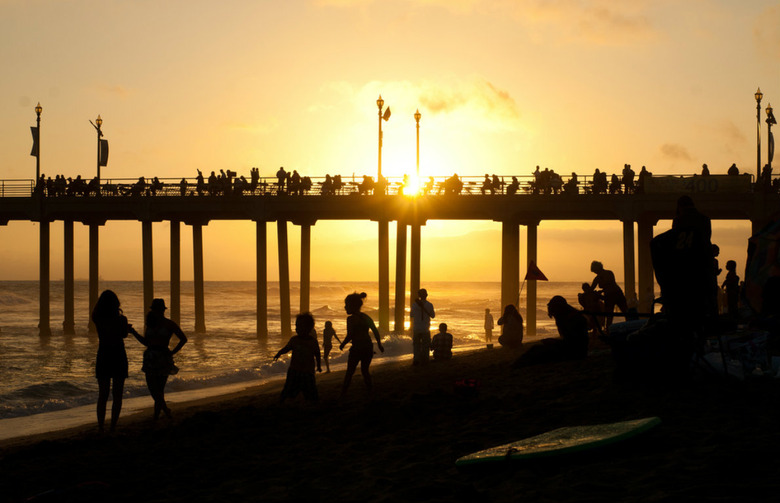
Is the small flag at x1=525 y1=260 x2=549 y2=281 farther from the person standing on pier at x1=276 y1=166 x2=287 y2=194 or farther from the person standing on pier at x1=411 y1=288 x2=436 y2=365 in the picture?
the person standing on pier at x1=276 y1=166 x2=287 y2=194

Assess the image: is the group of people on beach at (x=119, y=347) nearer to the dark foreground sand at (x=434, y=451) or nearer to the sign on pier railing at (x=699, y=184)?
the dark foreground sand at (x=434, y=451)

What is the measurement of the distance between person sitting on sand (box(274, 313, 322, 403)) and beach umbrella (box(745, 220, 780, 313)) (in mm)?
5509

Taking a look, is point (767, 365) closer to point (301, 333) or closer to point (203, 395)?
point (301, 333)

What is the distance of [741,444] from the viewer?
6.71 m

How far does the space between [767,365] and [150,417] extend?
28.7 feet

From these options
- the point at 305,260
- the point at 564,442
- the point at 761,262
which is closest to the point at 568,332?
the point at 761,262

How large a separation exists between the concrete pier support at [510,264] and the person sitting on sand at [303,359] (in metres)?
23.2

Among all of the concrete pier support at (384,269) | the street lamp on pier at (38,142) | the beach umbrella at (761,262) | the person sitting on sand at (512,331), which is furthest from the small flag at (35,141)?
the beach umbrella at (761,262)

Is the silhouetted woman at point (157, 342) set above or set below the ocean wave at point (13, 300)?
above

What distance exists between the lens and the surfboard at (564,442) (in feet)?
22.1

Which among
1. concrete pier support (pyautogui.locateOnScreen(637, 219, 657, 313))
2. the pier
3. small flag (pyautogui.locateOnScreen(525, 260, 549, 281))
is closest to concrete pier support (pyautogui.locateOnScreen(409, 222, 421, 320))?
the pier

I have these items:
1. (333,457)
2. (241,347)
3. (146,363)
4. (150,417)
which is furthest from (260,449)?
(241,347)

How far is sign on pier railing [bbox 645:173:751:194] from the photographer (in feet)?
102

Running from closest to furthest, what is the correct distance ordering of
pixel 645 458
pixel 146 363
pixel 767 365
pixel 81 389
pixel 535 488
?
pixel 535 488 < pixel 645 458 < pixel 767 365 < pixel 146 363 < pixel 81 389
